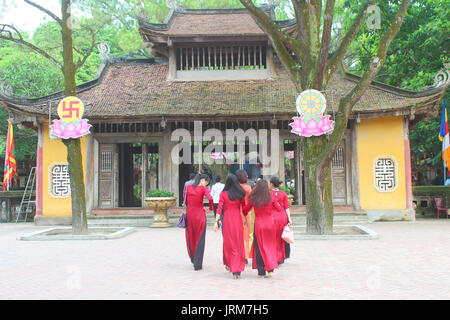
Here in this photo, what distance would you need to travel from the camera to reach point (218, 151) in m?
16.3

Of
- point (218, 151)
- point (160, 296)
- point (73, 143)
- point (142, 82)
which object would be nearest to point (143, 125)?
point (142, 82)

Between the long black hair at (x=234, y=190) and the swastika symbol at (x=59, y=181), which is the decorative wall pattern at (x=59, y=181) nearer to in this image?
the swastika symbol at (x=59, y=181)

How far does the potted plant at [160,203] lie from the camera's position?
12.7m

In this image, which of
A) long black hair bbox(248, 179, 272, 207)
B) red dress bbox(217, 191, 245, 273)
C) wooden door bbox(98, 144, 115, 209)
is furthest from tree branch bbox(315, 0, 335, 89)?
wooden door bbox(98, 144, 115, 209)

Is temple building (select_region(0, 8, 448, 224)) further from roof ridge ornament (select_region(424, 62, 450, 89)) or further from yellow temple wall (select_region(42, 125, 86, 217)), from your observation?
roof ridge ornament (select_region(424, 62, 450, 89))

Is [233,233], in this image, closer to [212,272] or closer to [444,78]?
[212,272]

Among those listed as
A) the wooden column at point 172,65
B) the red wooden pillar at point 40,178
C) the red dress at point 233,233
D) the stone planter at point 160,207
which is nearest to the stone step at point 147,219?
the stone planter at point 160,207

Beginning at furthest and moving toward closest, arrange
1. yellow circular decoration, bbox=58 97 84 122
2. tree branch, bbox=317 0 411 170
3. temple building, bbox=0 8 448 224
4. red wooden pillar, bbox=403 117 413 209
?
red wooden pillar, bbox=403 117 413 209 < temple building, bbox=0 8 448 224 < yellow circular decoration, bbox=58 97 84 122 < tree branch, bbox=317 0 411 170

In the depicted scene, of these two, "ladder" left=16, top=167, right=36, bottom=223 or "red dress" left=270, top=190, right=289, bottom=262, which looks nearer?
"red dress" left=270, top=190, right=289, bottom=262

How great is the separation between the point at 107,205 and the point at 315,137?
758 centimetres

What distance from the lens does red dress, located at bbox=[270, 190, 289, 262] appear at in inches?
263

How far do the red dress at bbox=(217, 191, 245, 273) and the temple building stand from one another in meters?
7.11

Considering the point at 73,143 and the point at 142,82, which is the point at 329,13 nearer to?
the point at 73,143

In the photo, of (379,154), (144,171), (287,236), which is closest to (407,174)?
(379,154)
